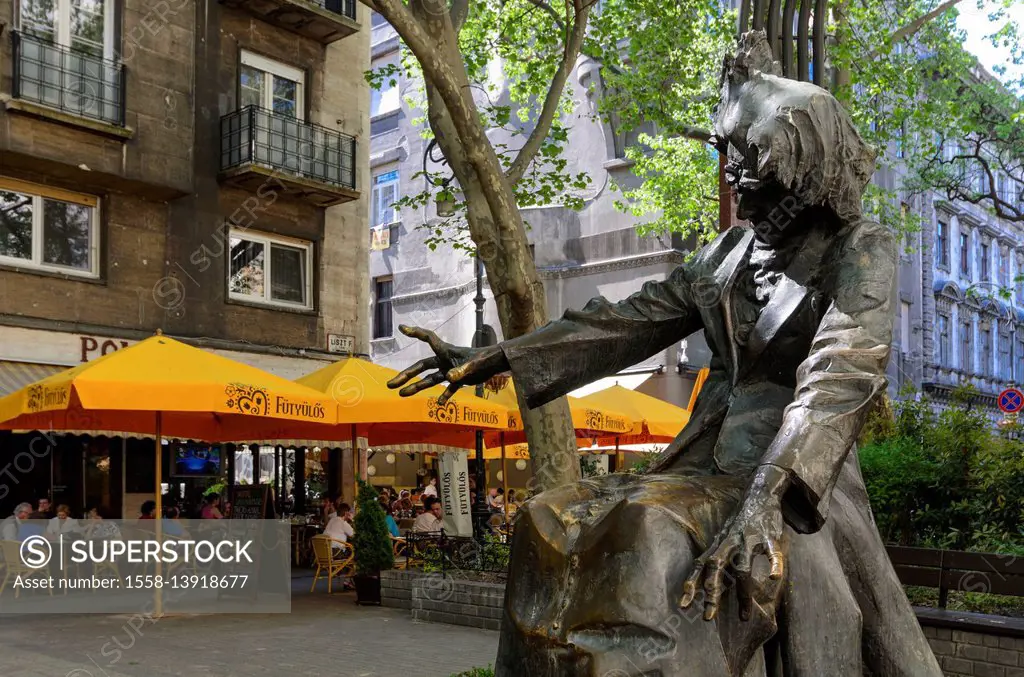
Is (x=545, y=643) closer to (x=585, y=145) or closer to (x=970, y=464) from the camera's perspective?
(x=970, y=464)

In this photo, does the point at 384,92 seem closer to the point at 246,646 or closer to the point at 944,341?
the point at 944,341

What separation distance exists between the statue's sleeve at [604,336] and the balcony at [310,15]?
19.6 meters

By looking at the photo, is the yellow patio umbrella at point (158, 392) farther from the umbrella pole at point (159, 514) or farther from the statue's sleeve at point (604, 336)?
the statue's sleeve at point (604, 336)

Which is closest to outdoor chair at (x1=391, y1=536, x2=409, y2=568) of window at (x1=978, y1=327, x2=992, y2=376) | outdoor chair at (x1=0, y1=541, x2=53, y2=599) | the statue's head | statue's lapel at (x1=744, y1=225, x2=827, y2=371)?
outdoor chair at (x1=0, y1=541, x2=53, y2=599)

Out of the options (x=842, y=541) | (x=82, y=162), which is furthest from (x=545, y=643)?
(x=82, y=162)

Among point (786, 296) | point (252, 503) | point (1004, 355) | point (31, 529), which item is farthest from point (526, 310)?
point (1004, 355)

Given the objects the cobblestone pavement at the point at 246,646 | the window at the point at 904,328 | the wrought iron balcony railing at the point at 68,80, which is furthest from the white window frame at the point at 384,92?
the cobblestone pavement at the point at 246,646

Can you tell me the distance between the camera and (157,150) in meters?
19.5

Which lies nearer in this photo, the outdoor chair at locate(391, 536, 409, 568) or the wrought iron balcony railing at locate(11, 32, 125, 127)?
the outdoor chair at locate(391, 536, 409, 568)

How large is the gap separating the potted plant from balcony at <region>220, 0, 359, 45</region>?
1160cm

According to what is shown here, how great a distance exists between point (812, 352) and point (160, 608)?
11.2 meters

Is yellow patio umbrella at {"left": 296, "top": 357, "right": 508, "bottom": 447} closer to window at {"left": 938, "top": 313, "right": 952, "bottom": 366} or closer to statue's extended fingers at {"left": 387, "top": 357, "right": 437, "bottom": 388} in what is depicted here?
statue's extended fingers at {"left": 387, "top": 357, "right": 437, "bottom": 388}

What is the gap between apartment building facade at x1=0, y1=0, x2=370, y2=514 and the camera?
17.5m

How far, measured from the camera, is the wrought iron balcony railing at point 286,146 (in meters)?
20.4
